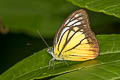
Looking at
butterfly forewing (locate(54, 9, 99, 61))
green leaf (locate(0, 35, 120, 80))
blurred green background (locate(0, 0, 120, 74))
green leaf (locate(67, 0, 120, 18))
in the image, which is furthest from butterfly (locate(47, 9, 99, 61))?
blurred green background (locate(0, 0, 120, 74))

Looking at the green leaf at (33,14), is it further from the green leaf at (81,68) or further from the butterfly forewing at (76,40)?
the green leaf at (81,68)

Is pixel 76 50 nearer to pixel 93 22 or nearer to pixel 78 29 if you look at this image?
pixel 78 29

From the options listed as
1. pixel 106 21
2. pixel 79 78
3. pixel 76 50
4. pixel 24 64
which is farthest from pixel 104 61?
pixel 106 21

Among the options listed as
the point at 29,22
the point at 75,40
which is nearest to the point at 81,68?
the point at 75,40

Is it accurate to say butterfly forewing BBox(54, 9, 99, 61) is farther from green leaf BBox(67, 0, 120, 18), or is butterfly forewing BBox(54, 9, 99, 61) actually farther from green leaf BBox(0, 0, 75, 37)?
green leaf BBox(0, 0, 75, 37)

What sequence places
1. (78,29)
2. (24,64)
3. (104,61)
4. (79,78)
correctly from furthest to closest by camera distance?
(78,29)
(24,64)
(104,61)
(79,78)

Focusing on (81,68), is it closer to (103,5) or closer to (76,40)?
(103,5)

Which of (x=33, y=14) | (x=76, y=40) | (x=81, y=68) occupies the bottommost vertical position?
(x=81, y=68)
